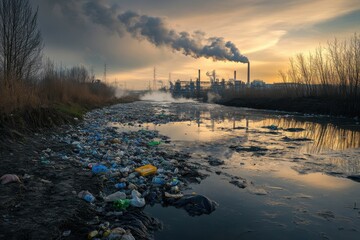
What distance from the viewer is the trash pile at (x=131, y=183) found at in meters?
3.16

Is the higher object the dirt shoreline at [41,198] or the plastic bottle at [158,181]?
the dirt shoreline at [41,198]

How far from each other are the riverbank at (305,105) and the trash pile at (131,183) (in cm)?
1499

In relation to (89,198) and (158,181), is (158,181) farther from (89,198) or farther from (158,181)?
(89,198)

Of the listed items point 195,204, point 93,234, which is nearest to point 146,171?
point 195,204

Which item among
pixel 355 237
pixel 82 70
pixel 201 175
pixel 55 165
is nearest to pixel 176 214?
pixel 201 175

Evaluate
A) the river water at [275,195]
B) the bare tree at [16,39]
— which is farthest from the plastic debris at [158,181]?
the bare tree at [16,39]

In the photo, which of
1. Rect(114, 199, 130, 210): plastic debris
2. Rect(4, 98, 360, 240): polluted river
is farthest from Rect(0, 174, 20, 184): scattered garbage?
Rect(114, 199, 130, 210): plastic debris

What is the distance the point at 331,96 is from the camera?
20.3 metres

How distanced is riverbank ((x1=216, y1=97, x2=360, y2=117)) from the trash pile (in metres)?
15.0

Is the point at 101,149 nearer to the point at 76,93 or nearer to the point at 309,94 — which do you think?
the point at 76,93

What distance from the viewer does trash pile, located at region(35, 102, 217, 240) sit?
10.4ft

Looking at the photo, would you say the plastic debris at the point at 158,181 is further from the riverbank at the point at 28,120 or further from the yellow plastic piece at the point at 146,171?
the riverbank at the point at 28,120

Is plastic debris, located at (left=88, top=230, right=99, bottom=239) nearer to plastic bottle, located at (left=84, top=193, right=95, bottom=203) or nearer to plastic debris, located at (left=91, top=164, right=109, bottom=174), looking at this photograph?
plastic bottle, located at (left=84, top=193, right=95, bottom=203)

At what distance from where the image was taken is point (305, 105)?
72.8 feet
